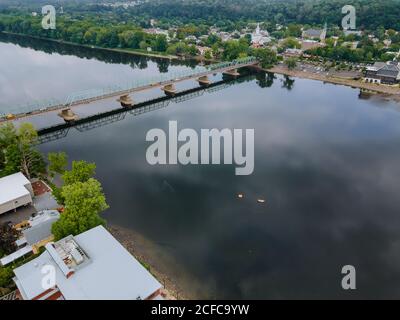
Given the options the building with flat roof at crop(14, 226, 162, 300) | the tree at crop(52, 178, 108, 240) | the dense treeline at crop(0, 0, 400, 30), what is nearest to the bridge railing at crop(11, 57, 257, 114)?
the tree at crop(52, 178, 108, 240)

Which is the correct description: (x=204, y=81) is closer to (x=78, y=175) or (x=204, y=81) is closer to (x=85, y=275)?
(x=78, y=175)

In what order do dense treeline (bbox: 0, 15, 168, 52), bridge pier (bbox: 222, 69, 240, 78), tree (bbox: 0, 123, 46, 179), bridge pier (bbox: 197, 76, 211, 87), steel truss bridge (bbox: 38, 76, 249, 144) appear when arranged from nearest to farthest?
tree (bbox: 0, 123, 46, 179)
steel truss bridge (bbox: 38, 76, 249, 144)
bridge pier (bbox: 197, 76, 211, 87)
bridge pier (bbox: 222, 69, 240, 78)
dense treeline (bbox: 0, 15, 168, 52)

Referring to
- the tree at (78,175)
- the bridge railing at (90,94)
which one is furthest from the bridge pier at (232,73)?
the tree at (78,175)

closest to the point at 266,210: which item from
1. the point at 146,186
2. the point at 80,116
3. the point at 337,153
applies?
the point at 146,186

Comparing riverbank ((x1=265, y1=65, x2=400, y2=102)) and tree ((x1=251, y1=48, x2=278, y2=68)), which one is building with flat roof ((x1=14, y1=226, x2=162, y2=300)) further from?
tree ((x1=251, y1=48, x2=278, y2=68))

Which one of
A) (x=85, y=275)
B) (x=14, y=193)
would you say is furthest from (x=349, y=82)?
(x=85, y=275)

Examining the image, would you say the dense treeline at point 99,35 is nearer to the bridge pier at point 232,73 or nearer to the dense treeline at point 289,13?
the bridge pier at point 232,73

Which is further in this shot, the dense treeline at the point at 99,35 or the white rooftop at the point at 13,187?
the dense treeline at the point at 99,35
